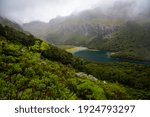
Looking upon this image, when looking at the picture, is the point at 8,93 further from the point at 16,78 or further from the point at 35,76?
the point at 35,76

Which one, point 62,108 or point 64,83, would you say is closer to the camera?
point 62,108

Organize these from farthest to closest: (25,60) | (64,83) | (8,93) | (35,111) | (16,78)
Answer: (25,60) < (64,83) < (16,78) < (8,93) < (35,111)

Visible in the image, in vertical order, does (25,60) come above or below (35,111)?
above

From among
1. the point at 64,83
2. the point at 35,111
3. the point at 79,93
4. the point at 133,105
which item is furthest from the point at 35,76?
the point at 133,105

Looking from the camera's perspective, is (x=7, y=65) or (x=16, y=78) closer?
(x=16, y=78)

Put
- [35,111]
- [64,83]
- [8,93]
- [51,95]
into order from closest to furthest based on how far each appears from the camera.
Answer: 1. [35,111]
2. [8,93]
3. [51,95]
4. [64,83]

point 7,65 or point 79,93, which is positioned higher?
point 7,65

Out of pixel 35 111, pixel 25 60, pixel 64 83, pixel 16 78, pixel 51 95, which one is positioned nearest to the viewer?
pixel 35 111

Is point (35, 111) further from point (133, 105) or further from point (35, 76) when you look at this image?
point (35, 76)

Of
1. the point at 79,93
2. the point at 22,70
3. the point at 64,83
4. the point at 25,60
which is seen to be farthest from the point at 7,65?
the point at 79,93
